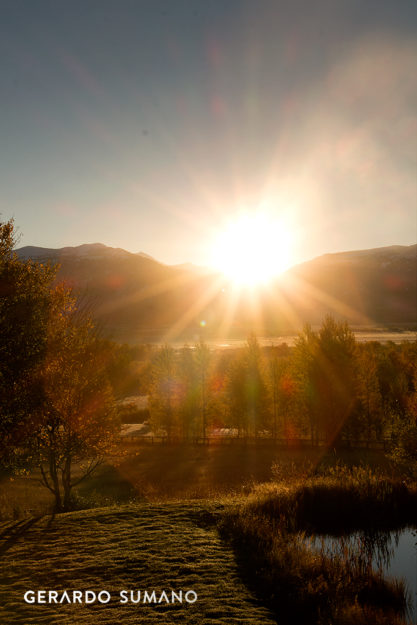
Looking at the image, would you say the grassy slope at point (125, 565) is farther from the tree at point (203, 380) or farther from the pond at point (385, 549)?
the tree at point (203, 380)

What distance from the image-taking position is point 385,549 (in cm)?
1706

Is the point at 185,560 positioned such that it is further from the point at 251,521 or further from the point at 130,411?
the point at 130,411

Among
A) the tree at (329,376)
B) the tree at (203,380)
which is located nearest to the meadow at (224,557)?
the tree at (329,376)

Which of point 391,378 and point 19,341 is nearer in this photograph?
point 19,341

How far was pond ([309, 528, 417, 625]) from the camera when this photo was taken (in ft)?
49.0

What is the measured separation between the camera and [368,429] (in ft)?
155

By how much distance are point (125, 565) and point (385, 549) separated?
11.1 metres

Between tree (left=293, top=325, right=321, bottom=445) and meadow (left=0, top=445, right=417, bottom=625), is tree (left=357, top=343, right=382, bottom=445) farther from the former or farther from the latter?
meadow (left=0, top=445, right=417, bottom=625)

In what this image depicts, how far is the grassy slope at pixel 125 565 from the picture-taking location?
9500 mm

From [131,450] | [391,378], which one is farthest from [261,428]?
[391,378]

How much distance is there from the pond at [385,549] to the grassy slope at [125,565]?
4.85m

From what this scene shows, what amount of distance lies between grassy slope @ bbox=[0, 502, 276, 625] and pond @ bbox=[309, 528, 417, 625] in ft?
15.9

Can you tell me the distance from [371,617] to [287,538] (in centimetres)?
539

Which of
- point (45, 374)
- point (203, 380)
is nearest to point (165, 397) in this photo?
point (203, 380)
